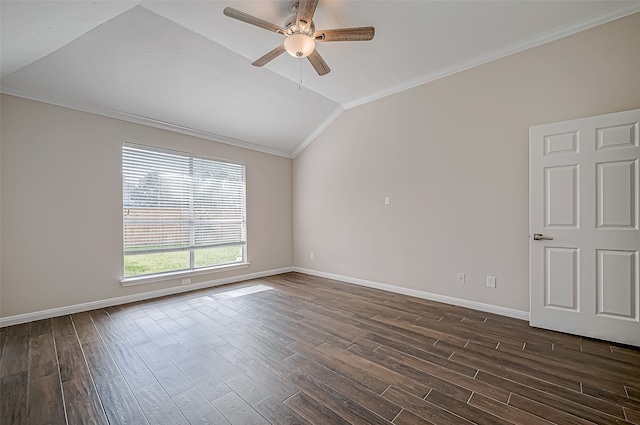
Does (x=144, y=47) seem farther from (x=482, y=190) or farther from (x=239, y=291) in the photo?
(x=482, y=190)

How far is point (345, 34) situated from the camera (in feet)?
7.43

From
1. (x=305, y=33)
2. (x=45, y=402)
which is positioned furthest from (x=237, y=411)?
(x=305, y=33)

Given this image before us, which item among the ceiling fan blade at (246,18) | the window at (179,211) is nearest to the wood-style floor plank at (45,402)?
the window at (179,211)

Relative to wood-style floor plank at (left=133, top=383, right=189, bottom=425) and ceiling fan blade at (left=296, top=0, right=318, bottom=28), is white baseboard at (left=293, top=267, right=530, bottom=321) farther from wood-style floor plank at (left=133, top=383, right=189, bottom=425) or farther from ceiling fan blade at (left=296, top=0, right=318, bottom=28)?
ceiling fan blade at (left=296, top=0, right=318, bottom=28)

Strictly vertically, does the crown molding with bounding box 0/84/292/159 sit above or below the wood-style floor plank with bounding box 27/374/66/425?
above

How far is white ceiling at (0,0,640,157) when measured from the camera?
2443mm

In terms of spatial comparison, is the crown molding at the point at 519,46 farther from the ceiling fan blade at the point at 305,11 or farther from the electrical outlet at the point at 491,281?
the electrical outlet at the point at 491,281

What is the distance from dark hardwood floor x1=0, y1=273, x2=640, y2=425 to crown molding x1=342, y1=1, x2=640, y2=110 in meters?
3.04

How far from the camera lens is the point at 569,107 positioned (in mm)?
2738

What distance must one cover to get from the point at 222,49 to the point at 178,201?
238 cm

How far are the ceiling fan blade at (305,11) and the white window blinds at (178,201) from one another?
3.03m

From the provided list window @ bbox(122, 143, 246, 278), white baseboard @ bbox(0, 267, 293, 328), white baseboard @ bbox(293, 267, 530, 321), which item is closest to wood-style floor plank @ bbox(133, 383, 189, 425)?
white baseboard @ bbox(0, 267, 293, 328)

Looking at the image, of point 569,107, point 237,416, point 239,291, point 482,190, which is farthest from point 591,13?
point 239,291

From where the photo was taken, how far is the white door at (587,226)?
2.39 meters
